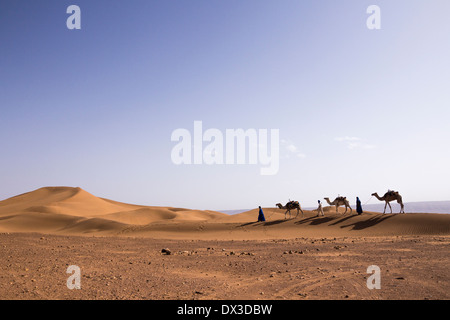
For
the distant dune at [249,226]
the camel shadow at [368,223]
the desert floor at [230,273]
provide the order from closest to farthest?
the desert floor at [230,273] → the distant dune at [249,226] → the camel shadow at [368,223]

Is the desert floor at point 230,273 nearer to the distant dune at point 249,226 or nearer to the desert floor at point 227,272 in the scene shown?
the desert floor at point 227,272

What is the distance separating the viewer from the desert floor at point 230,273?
6730 millimetres

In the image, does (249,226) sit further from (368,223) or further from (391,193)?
(391,193)

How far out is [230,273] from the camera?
9195 millimetres

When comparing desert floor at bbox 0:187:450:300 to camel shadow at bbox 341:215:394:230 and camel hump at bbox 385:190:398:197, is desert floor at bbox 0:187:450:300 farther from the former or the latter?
camel hump at bbox 385:190:398:197

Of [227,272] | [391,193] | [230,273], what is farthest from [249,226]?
[230,273]

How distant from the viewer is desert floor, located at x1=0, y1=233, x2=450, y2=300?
6730mm

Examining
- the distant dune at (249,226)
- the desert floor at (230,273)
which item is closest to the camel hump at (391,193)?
the distant dune at (249,226)
